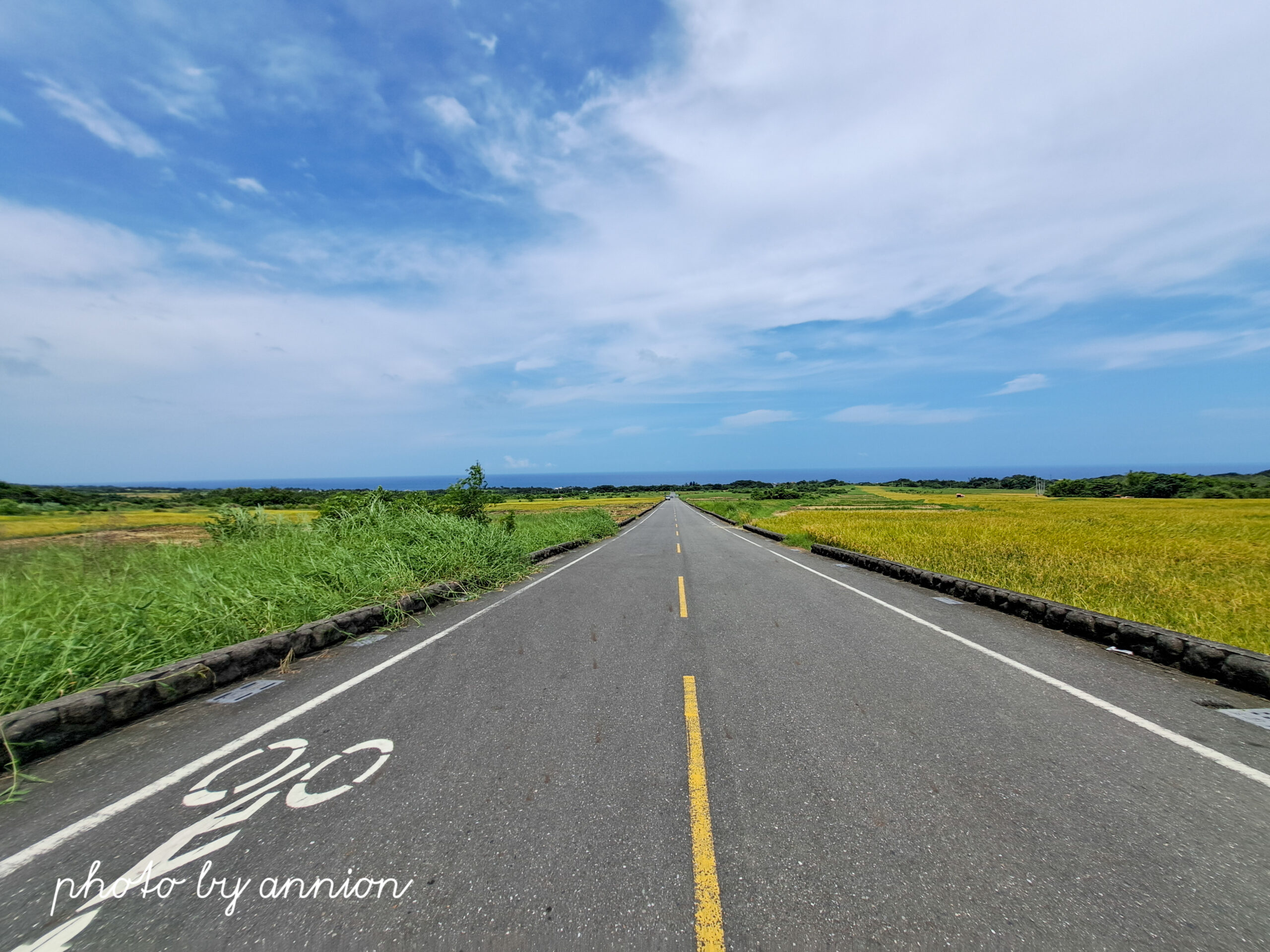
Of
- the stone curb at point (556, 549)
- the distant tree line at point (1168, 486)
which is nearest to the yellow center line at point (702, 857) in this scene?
the stone curb at point (556, 549)

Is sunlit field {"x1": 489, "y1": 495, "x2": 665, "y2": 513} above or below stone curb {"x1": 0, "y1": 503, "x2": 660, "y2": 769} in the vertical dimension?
below

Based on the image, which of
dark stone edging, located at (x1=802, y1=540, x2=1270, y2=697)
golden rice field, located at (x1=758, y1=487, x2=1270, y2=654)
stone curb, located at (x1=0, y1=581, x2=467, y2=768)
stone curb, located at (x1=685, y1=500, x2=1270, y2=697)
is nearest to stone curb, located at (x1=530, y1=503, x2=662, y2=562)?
stone curb, located at (x1=0, y1=581, x2=467, y2=768)

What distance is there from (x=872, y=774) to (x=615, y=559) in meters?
11.9

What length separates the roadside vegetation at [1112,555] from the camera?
24.1ft

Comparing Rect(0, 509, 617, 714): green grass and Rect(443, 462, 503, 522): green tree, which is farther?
Rect(443, 462, 503, 522): green tree

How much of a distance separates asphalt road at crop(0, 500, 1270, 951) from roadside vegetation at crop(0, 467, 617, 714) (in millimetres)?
1038

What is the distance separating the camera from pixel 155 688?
4.57m

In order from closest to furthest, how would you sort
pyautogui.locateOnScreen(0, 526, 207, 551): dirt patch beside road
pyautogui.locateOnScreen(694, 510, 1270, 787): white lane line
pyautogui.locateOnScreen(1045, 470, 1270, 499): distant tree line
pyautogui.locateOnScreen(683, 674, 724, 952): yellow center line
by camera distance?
pyautogui.locateOnScreen(683, 674, 724, 952): yellow center line, pyautogui.locateOnScreen(694, 510, 1270, 787): white lane line, pyautogui.locateOnScreen(0, 526, 207, 551): dirt patch beside road, pyautogui.locateOnScreen(1045, 470, 1270, 499): distant tree line

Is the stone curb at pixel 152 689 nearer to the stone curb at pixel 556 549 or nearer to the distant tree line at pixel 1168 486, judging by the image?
the stone curb at pixel 556 549

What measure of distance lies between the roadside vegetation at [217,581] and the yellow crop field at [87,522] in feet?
7.45

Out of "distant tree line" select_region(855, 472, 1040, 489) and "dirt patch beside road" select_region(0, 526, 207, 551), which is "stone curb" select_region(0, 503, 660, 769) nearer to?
"dirt patch beside road" select_region(0, 526, 207, 551)

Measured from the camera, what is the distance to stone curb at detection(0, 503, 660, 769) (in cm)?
376

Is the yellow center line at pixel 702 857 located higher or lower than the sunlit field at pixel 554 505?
higher

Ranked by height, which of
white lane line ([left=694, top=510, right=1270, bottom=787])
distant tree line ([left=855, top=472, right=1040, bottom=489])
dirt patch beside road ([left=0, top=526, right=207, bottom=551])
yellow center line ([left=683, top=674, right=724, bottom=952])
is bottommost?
white lane line ([left=694, top=510, right=1270, bottom=787])
